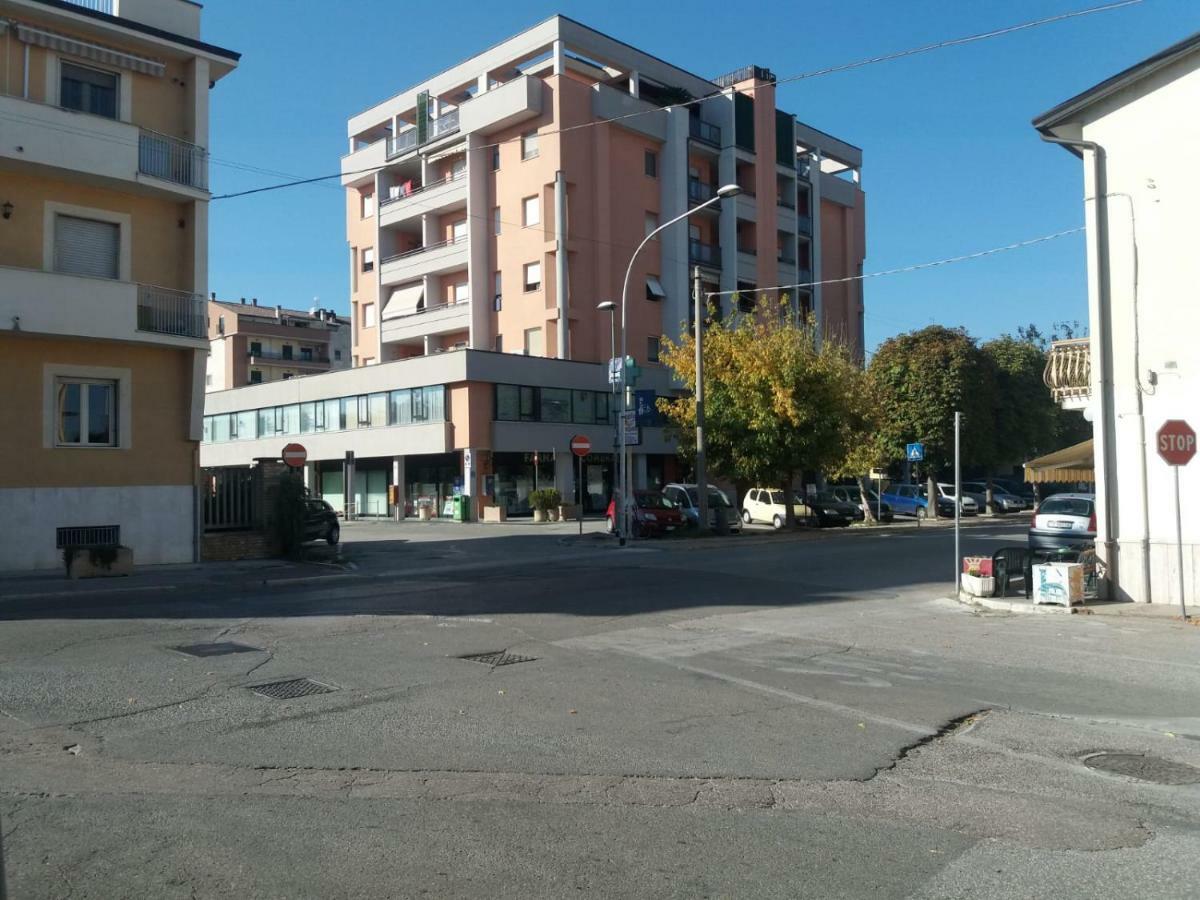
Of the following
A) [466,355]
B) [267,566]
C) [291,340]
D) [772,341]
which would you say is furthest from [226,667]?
[291,340]

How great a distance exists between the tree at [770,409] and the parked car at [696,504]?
947mm

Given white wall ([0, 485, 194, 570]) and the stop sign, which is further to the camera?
Result: white wall ([0, 485, 194, 570])

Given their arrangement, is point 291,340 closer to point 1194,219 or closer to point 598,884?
point 1194,219

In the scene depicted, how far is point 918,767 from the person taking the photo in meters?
6.62

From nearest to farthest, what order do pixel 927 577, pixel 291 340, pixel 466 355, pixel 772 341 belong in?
A: pixel 927 577 → pixel 772 341 → pixel 466 355 → pixel 291 340

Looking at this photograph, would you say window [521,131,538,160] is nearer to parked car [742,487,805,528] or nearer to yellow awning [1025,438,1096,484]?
parked car [742,487,805,528]

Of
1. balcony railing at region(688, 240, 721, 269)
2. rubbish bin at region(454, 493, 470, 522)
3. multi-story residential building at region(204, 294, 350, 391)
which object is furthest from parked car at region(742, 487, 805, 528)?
multi-story residential building at region(204, 294, 350, 391)

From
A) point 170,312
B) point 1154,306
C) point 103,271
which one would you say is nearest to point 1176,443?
point 1154,306

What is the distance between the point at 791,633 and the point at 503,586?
21.7 feet

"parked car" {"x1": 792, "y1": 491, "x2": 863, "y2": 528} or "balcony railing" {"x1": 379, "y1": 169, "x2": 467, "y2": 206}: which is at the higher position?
"balcony railing" {"x1": 379, "y1": 169, "x2": 467, "y2": 206}

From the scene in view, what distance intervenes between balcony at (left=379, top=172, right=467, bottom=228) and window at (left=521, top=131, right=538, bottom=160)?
3.42 metres

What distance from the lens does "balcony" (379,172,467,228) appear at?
48.6 meters

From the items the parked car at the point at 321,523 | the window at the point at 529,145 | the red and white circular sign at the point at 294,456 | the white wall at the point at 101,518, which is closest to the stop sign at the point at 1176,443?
the red and white circular sign at the point at 294,456

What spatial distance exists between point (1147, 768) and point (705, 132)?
1912 inches
